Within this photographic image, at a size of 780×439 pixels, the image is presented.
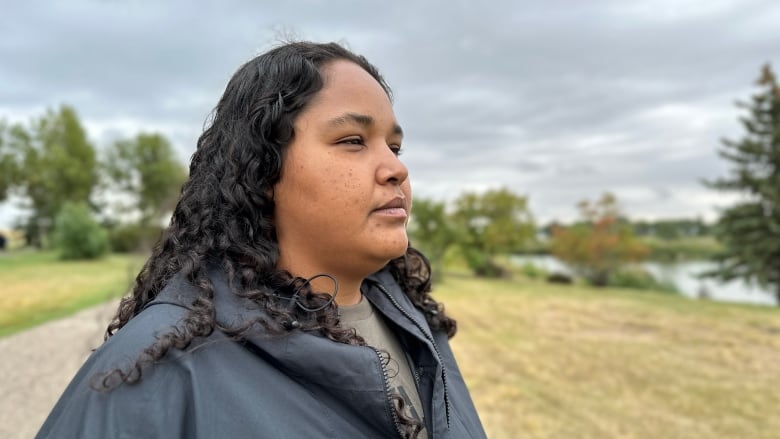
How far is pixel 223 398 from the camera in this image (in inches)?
46.4

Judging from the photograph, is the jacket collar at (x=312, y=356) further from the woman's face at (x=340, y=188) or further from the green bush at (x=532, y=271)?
the green bush at (x=532, y=271)

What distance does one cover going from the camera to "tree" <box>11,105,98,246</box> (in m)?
34.3

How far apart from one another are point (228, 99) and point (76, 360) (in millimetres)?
8393

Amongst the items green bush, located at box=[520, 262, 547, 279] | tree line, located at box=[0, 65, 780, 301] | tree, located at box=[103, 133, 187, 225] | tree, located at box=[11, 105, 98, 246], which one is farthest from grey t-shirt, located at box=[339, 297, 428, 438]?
tree, located at box=[103, 133, 187, 225]

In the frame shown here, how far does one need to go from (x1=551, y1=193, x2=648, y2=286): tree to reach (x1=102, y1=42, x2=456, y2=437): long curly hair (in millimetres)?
32454

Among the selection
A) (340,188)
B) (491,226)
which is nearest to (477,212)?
(491,226)

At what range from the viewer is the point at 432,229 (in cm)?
3161

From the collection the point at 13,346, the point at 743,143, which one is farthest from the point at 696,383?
the point at 743,143

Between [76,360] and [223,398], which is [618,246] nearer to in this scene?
[76,360]

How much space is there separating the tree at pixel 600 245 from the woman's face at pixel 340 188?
106 ft

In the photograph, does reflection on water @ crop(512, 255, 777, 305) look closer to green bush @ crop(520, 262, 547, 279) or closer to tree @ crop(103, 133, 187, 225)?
green bush @ crop(520, 262, 547, 279)

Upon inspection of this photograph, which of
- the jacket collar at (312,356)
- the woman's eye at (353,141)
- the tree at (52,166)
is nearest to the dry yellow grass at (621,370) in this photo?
the jacket collar at (312,356)

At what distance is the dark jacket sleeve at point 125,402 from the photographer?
1097 mm

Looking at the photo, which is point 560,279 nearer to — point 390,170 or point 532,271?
point 532,271
